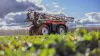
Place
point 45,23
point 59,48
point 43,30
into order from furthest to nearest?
1. point 45,23
2. point 43,30
3. point 59,48

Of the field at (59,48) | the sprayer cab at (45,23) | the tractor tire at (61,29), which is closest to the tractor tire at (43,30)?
the sprayer cab at (45,23)

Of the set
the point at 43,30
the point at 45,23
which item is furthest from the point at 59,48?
the point at 45,23

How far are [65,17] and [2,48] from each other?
24688 millimetres

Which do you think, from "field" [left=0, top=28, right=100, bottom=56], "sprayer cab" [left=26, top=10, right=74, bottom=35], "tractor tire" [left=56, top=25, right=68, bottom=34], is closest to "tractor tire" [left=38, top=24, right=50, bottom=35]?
"sprayer cab" [left=26, top=10, right=74, bottom=35]

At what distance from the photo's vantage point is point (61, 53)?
1.72 m

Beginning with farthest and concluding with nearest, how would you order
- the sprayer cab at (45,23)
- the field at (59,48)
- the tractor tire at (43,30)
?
the sprayer cab at (45,23) → the tractor tire at (43,30) → the field at (59,48)

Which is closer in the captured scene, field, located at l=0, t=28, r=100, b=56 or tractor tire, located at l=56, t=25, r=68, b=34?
field, located at l=0, t=28, r=100, b=56

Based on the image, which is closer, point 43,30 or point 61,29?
point 43,30

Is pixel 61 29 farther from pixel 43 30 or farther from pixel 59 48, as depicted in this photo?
pixel 59 48

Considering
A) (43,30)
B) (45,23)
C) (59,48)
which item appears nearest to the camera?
(59,48)

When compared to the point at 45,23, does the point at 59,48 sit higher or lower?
higher

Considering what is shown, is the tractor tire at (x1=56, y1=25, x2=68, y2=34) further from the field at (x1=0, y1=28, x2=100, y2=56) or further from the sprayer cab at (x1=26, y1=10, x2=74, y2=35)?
the field at (x1=0, y1=28, x2=100, y2=56)

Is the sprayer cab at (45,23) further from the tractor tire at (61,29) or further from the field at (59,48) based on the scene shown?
the field at (59,48)

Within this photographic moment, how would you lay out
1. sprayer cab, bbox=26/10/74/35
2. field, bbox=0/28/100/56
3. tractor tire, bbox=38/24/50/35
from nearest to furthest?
field, bbox=0/28/100/56 → tractor tire, bbox=38/24/50/35 → sprayer cab, bbox=26/10/74/35
